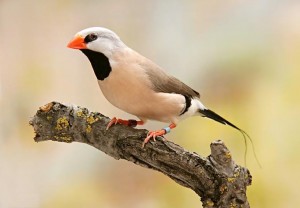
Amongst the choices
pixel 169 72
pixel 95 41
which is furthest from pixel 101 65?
pixel 169 72

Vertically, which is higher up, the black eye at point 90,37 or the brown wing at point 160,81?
the brown wing at point 160,81

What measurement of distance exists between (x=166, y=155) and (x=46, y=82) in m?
0.75

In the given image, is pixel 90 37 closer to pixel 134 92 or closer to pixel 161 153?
pixel 134 92

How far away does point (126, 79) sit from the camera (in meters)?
1.09

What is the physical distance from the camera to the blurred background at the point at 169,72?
1.61 meters

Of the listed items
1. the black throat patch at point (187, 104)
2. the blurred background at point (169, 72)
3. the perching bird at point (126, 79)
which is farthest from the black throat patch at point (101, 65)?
the blurred background at point (169, 72)

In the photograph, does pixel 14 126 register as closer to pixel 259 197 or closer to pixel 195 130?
pixel 195 130

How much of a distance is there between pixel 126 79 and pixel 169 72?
604 millimetres

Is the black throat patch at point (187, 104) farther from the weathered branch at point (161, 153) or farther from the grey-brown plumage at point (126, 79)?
the weathered branch at point (161, 153)

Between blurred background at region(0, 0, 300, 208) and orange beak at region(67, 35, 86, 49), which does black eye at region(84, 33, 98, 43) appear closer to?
orange beak at region(67, 35, 86, 49)

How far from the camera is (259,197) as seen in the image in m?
1.56

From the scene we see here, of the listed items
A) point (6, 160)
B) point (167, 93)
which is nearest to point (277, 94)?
point (167, 93)

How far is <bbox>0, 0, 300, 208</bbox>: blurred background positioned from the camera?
1610 mm

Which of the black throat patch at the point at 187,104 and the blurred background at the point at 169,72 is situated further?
the blurred background at the point at 169,72
